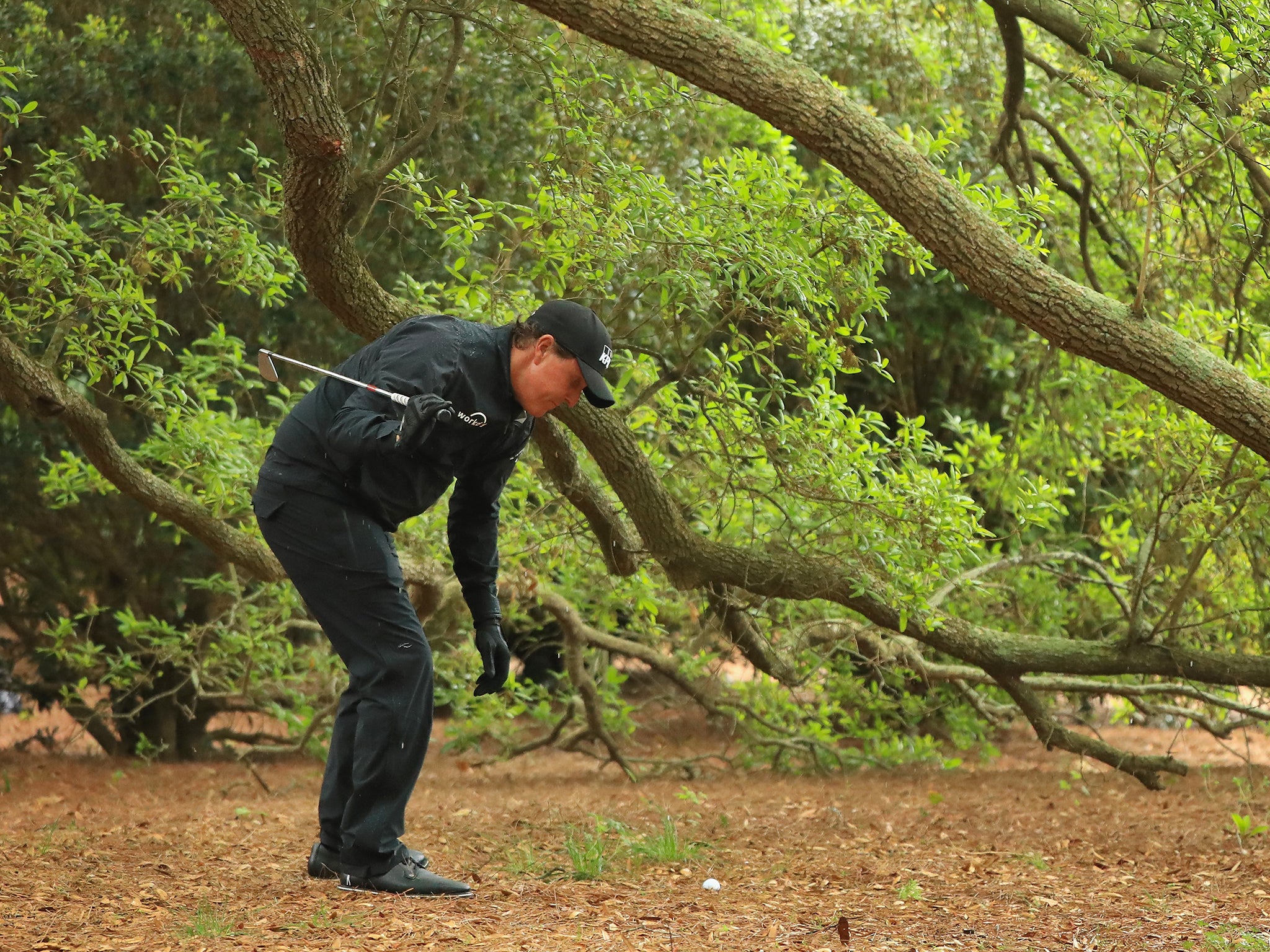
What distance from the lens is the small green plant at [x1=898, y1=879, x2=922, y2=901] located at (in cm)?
402

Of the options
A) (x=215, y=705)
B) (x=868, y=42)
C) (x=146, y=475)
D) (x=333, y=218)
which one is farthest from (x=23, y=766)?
(x=868, y=42)

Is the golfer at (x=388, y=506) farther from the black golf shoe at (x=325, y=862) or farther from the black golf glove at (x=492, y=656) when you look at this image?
the black golf glove at (x=492, y=656)

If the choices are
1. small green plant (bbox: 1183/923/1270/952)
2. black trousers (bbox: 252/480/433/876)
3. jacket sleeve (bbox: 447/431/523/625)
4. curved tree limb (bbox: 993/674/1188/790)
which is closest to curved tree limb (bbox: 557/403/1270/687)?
curved tree limb (bbox: 993/674/1188/790)

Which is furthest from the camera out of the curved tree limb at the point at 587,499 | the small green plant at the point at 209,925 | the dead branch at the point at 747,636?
the dead branch at the point at 747,636

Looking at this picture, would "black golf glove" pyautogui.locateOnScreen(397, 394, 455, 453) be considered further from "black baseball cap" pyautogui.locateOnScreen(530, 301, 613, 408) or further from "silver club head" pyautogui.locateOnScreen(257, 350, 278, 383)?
"silver club head" pyautogui.locateOnScreen(257, 350, 278, 383)

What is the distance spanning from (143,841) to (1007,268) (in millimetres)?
3919

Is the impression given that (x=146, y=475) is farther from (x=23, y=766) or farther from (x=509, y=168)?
(x=23, y=766)

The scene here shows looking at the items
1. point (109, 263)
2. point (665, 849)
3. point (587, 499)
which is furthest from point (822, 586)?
point (109, 263)

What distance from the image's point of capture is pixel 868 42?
9320 mm

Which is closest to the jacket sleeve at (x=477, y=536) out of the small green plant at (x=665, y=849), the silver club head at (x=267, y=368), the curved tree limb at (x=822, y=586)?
the silver club head at (x=267, y=368)

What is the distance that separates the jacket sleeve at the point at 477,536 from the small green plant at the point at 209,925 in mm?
1220

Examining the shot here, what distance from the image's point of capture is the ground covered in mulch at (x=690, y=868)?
351cm

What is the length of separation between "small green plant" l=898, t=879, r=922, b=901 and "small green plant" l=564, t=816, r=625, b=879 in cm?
100

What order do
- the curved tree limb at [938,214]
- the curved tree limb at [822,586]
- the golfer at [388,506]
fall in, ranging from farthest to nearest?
the curved tree limb at [822,586] < the curved tree limb at [938,214] < the golfer at [388,506]
